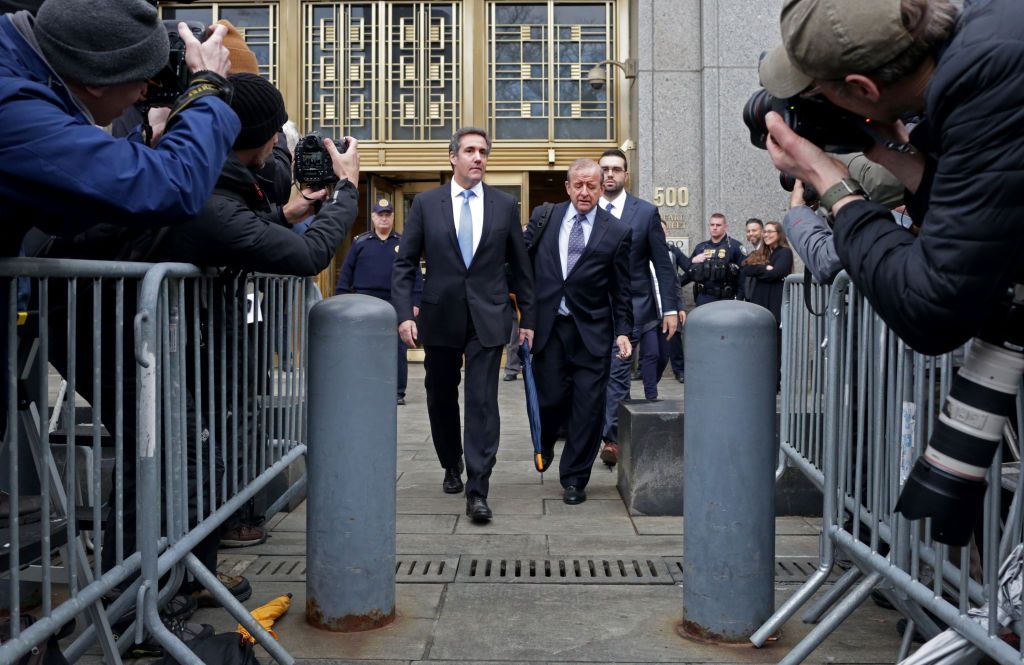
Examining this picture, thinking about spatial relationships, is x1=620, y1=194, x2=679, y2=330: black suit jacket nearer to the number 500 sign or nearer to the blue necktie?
the blue necktie

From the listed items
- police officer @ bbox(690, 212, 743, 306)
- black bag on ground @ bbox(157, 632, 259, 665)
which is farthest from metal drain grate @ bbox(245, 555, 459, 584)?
police officer @ bbox(690, 212, 743, 306)

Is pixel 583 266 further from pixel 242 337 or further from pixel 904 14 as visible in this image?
pixel 904 14

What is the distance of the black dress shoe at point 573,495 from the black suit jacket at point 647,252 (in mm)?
1824

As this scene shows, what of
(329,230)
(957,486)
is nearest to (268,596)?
(329,230)

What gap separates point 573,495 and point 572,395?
2.03ft

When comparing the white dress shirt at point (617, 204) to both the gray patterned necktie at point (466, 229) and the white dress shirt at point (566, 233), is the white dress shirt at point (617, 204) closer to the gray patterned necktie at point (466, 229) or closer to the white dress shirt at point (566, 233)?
the white dress shirt at point (566, 233)

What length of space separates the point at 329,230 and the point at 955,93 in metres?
2.44

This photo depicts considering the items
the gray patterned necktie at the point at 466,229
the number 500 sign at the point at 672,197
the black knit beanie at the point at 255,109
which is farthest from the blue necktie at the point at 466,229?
the number 500 sign at the point at 672,197

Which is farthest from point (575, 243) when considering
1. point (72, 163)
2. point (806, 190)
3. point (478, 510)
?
point (72, 163)

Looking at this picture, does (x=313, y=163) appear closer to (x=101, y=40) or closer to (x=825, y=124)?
(x=101, y=40)

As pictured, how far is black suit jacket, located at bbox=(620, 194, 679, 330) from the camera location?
6961 millimetres

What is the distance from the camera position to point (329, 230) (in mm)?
3736

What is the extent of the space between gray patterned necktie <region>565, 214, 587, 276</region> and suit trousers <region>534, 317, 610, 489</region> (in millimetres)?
341

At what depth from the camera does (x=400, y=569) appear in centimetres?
449
